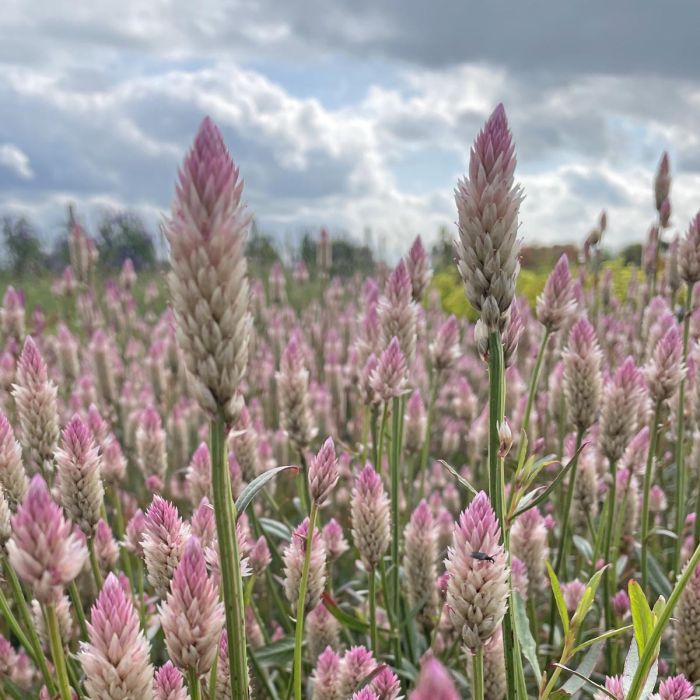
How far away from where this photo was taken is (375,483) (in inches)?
81.1

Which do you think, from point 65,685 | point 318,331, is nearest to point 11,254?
point 318,331

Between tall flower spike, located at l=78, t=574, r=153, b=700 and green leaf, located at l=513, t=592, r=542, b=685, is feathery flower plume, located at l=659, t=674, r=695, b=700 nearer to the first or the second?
green leaf, located at l=513, t=592, r=542, b=685

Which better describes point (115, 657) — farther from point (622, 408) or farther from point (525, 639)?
point (622, 408)

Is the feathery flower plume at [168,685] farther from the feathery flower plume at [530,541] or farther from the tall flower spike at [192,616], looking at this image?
the feathery flower plume at [530,541]

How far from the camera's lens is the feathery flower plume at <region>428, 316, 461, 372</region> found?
9.07 feet

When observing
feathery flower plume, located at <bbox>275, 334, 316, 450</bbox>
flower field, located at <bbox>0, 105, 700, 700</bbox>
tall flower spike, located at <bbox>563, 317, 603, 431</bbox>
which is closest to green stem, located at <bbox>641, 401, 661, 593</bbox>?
flower field, located at <bbox>0, 105, 700, 700</bbox>

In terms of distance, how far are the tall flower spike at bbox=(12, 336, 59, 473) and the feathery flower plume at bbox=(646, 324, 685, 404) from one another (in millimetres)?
2031

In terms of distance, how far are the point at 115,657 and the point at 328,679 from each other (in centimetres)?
91

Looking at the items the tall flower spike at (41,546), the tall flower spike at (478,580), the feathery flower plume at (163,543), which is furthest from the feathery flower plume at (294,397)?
the tall flower spike at (41,546)

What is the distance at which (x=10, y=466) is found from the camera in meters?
1.74

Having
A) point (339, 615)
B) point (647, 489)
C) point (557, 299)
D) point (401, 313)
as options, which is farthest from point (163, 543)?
point (647, 489)

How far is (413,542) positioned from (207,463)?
813 mm

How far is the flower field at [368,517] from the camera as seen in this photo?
100 centimetres

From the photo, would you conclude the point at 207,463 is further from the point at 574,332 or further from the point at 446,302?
the point at 446,302
